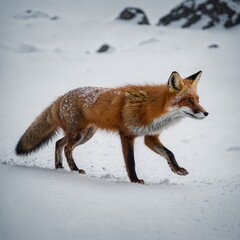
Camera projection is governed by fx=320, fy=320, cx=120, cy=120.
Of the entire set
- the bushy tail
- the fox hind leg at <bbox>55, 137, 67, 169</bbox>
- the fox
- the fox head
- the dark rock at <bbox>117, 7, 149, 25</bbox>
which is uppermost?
the fox head

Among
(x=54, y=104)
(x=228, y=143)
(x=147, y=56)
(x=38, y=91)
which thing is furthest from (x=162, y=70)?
(x=54, y=104)

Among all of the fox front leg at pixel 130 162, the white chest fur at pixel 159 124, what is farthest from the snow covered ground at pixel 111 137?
the white chest fur at pixel 159 124

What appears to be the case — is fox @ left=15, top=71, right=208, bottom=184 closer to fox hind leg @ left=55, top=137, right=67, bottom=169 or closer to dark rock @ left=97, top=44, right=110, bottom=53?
fox hind leg @ left=55, top=137, right=67, bottom=169

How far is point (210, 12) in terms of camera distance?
20.2 metres

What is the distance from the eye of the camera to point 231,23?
19.8 metres

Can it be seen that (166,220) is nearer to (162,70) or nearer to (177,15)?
(162,70)

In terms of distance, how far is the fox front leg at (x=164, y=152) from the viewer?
14.2 feet

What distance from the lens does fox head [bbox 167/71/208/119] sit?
3965 millimetres

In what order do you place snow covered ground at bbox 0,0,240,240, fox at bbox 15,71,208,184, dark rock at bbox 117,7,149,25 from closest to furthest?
snow covered ground at bbox 0,0,240,240 < fox at bbox 15,71,208,184 < dark rock at bbox 117,7,149,25

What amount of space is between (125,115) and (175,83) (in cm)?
78

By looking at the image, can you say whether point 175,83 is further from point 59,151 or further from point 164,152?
point 59,151

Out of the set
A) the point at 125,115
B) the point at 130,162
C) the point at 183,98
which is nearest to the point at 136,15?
the point at 125,115

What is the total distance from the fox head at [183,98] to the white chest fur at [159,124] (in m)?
0.10

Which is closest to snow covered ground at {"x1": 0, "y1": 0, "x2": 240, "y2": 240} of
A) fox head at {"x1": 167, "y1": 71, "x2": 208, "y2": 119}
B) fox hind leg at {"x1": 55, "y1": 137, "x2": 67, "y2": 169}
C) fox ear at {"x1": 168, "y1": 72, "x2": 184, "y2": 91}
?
fox hind leg at {"x1": 55, "y1": 137, "x2": 67, "y2": 169}
